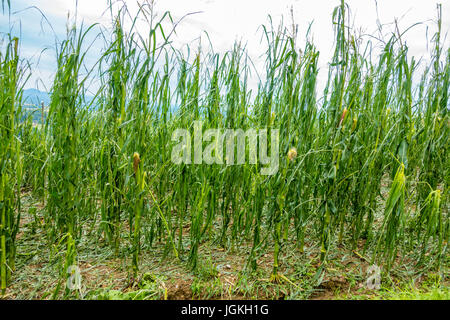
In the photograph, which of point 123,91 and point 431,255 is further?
point 431,255

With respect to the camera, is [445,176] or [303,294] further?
[445,176]

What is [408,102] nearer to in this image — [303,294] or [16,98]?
[303,294]

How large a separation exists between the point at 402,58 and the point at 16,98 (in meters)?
2.05

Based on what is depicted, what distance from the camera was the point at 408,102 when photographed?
1.76 metres

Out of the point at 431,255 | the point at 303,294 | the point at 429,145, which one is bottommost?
the point at 303,294

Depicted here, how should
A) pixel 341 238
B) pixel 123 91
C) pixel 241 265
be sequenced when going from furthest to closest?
pixel 341 238 → pixel 241 265 → pixel 123 91

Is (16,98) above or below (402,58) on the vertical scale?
below

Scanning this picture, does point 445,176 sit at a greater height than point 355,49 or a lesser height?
lesser

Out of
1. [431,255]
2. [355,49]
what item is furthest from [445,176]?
[355,49]

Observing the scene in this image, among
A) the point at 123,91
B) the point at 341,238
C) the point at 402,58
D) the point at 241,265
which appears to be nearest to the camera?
the point at 123,91

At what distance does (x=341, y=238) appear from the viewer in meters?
2.08

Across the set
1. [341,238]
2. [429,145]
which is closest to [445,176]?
[429,145]

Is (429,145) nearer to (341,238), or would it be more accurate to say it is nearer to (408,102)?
(408,102)

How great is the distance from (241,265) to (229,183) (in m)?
0.48
